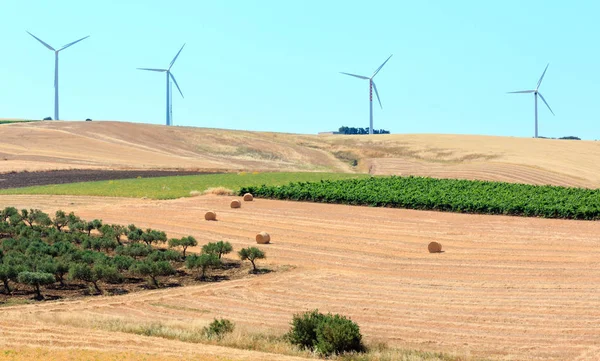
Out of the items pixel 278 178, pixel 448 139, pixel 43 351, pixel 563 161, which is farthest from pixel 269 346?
pixel 448 139

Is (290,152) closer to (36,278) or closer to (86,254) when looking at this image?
(86,254)

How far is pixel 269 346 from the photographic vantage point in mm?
22172

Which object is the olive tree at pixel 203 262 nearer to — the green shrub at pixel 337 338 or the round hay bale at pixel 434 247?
the round hay bale at pixel 434 247

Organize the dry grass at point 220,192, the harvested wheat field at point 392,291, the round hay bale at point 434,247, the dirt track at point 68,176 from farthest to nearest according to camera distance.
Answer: the dirt track at point 68,176
the dry grass at point 220,192
the round hay bale at point 434,247
the harvested wheat field at point 392,291

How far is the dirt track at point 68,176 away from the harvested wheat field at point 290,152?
3.90 m

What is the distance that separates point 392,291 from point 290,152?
88612mm

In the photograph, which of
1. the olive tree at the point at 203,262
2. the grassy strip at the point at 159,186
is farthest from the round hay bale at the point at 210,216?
the olive tree at the point at 203,262

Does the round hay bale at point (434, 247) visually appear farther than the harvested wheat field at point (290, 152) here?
No

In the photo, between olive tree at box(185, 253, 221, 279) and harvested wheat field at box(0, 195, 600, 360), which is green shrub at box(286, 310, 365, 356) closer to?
harvested wheat field at box(0, 195, 600, 360)

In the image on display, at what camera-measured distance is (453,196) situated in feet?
178

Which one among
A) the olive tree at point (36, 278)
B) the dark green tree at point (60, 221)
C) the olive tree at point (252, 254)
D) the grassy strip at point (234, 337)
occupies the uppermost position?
the dark green tree at point (60, 221)

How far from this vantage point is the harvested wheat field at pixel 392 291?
23.0 metres

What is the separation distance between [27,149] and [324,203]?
183 feet

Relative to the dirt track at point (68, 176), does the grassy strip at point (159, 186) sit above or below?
below
